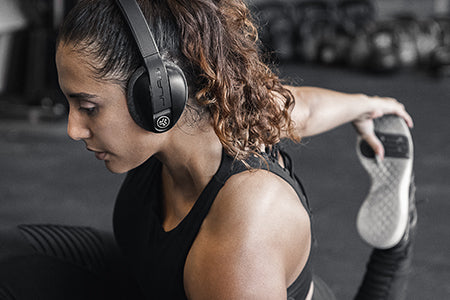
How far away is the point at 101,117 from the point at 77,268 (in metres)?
0.44

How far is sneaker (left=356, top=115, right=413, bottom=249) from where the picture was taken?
1.18 m

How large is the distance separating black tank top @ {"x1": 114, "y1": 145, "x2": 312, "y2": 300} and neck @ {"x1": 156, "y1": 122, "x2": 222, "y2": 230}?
2 cm

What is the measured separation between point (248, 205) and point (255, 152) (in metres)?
0.10

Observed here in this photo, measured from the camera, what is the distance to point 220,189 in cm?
78

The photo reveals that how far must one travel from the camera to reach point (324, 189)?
2670 mm

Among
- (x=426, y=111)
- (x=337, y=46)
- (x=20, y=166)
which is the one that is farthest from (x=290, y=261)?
(x=337, y=46)

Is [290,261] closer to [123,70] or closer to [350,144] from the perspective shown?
[123,70]

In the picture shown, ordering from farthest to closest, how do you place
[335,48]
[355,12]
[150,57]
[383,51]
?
[355,12] < [335,48] < [383,51] < [150,57]

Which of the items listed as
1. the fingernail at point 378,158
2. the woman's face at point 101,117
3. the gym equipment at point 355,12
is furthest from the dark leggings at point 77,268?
the gym equipment at point 355,12

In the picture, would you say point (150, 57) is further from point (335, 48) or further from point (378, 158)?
point (335, 48)

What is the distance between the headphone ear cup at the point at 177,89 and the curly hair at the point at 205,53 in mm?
24

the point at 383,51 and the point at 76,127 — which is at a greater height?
the point at 76,127

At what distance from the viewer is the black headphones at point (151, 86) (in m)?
0.68

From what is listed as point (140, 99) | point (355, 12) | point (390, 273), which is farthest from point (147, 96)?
point (355, 12)
